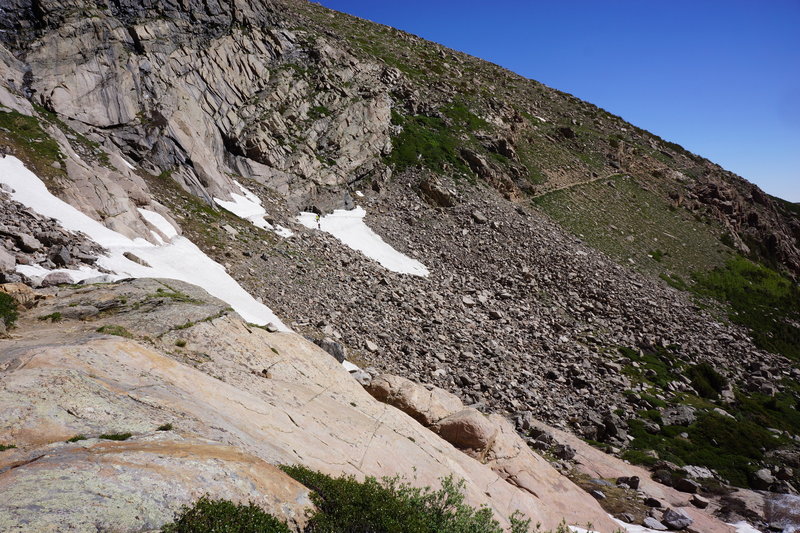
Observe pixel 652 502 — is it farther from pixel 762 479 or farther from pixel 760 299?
pixel 760 299

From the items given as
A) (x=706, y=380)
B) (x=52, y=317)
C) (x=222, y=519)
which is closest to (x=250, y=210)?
(x=52, y=317)

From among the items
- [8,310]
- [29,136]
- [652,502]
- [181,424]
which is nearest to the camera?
[181,424]

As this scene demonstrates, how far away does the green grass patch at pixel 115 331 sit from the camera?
36.3 feet

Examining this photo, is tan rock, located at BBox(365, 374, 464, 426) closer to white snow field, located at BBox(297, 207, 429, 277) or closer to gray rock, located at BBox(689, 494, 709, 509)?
gray rock, located at BBox(689, 494, 709, 509)

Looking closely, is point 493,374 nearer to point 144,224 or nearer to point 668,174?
point 144,224

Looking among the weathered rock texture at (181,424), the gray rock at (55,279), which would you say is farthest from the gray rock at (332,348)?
the gray rock at (55,279)

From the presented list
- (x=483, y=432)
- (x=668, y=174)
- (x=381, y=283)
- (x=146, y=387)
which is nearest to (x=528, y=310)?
(x=381, y=283)

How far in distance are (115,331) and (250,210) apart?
2706cm

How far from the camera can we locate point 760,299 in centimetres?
5056

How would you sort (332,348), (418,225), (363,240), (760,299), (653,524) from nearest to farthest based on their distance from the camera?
(653,524), (332,348), (363,240), (418,225), (760,299)

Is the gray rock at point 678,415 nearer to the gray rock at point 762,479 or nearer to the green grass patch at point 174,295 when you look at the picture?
the gray rock at point 762,479

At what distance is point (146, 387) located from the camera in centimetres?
869

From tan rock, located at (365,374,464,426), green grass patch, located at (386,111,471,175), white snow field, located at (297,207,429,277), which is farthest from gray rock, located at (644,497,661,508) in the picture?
green grass patch, located at (386,111,471,175)

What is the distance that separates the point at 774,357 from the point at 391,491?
45856mm
